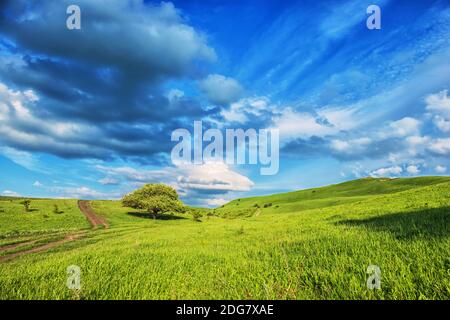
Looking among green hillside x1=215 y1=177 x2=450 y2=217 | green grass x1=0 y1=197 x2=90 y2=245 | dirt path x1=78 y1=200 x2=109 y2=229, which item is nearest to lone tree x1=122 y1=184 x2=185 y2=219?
dirt path x1=78 y1=200 x2=109 y2=229

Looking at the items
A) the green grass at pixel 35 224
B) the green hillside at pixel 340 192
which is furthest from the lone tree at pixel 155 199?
the green hillside at pixel 340 192

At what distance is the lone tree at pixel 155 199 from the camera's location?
275 ft

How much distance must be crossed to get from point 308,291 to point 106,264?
19.3 ft

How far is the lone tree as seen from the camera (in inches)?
3304

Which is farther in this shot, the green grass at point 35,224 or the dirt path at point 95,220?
the dirt path at point 95,220

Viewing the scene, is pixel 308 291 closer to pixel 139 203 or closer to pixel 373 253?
pixel 373 253

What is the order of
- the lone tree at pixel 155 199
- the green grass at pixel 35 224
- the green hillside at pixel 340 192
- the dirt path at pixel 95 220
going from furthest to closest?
the green hillside at pixel 340 192, the lone tree at pixel 155 199, the dirt path at pixel 95 220, the green grass at pixel 35 224

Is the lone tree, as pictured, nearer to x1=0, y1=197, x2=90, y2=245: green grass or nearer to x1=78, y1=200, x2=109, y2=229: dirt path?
x1=78, y1=200, x2=109, y2=229: dirt path

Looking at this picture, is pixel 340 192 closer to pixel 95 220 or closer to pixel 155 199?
pixel 155 199

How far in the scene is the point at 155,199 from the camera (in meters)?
84.7

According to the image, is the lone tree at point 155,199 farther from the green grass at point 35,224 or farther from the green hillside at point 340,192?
the green hillside at point 340,192
